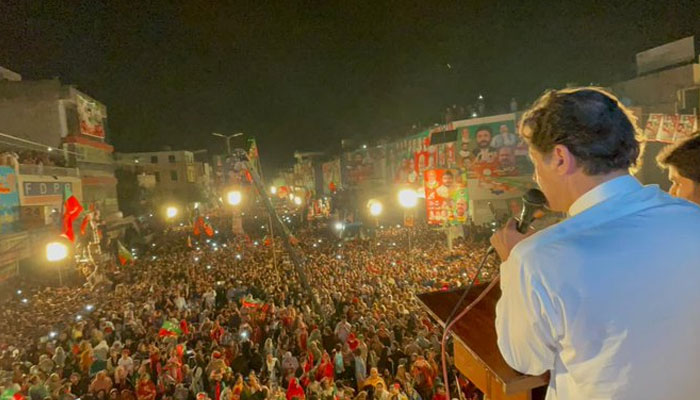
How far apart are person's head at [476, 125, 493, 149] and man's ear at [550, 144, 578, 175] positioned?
1072 inches

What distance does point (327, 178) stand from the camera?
68.0m

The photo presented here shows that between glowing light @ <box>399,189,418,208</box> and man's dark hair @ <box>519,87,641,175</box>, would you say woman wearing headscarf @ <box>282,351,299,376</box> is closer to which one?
man's dark hair @ <box>519,87,641,175</box>

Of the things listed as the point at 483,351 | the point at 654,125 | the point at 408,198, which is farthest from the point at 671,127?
the point at 483,351

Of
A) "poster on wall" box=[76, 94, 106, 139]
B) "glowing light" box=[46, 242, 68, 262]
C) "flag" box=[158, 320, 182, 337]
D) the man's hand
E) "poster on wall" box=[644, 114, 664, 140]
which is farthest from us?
"poster on wall" box=[76, 94, 106, 139]

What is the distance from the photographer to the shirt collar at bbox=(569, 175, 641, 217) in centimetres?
136

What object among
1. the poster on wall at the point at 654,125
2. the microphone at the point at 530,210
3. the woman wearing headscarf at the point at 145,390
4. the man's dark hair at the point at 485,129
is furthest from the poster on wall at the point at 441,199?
the microphone at the point at 530,210

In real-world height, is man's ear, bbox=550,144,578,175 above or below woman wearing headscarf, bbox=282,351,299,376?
above

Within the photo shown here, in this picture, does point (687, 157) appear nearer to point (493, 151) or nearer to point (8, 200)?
point (8, 200)

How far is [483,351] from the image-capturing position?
Answer: 1.70 m

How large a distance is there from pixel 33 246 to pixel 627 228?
2519 centimetres

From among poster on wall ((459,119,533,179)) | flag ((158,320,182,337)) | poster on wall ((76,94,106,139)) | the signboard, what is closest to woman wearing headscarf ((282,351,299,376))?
flag ((158,320,182,337))

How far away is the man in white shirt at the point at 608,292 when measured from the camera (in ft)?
3.92

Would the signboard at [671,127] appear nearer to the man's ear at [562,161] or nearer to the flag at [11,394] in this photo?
the man's ear at [562,161]

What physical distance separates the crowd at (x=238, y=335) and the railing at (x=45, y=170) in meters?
6.81
